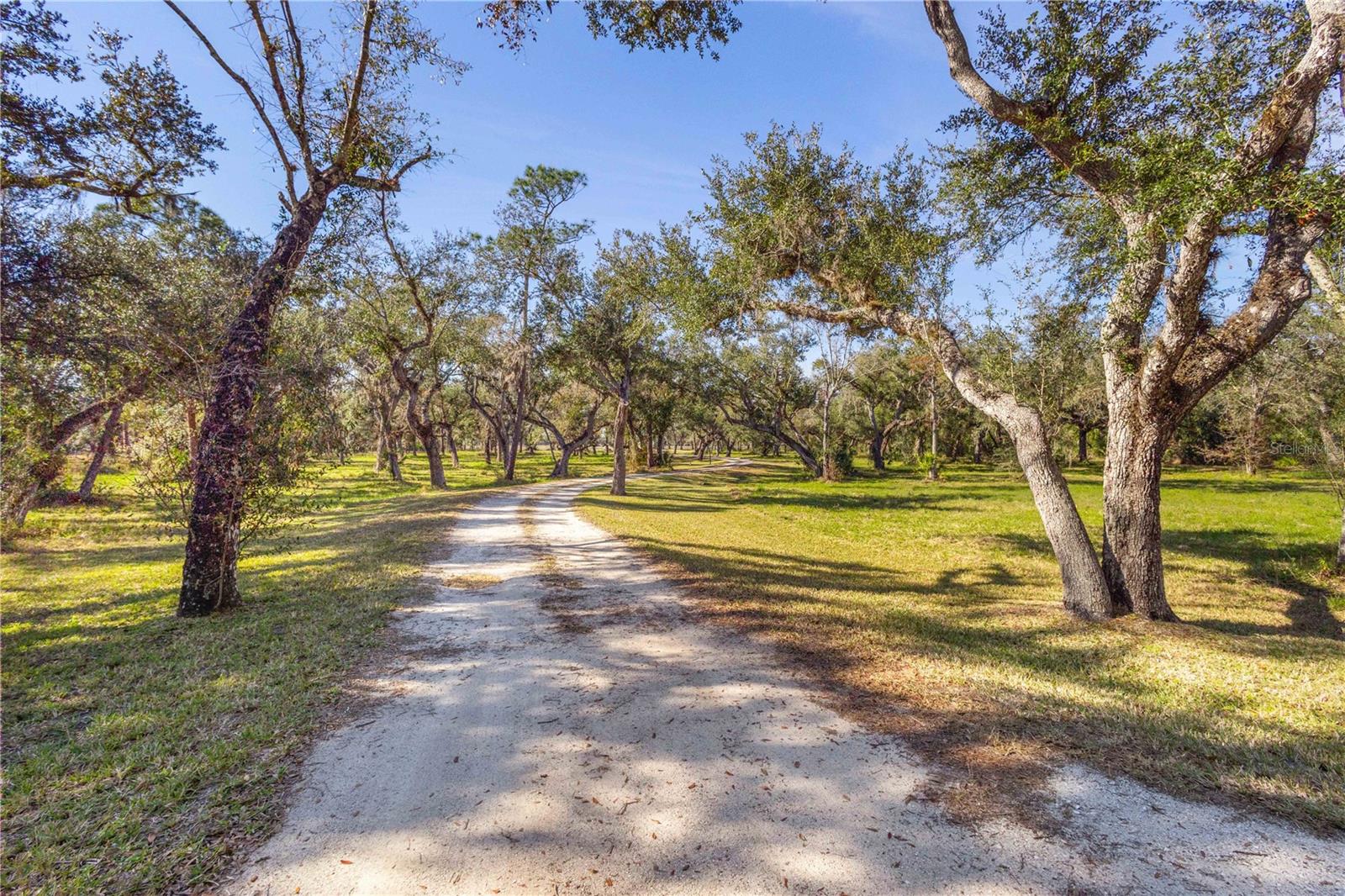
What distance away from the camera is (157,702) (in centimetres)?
467

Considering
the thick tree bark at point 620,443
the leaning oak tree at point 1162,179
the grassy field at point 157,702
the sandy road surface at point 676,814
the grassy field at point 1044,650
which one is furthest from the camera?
the thick tree bark at point 620,443

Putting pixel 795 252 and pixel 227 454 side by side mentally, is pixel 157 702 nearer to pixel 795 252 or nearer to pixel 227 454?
pixel 227 454

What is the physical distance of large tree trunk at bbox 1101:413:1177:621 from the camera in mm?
7352

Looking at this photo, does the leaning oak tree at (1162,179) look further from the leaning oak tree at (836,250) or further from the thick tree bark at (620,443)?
the thick tree bark at (620,443)

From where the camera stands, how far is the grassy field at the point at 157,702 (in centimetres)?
295

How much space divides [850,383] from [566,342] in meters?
28.5

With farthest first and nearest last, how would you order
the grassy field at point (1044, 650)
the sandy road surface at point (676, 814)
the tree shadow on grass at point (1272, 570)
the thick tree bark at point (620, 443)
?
the thick tree bark at point (620, 443) → the tree shadow on grass at point (1272, 570) → the grassy field at point (1044, 650) → the sandy road surface at point (676, 814)

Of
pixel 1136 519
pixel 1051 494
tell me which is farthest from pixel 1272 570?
pixel 1051 494

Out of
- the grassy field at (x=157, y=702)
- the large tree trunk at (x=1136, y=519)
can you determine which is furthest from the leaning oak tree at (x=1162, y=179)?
the grassy field at (x=157, y=702)

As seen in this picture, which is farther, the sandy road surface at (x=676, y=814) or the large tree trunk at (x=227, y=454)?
the large tree trunk at (x=227, y=454)

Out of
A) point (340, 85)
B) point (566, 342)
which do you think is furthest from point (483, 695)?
point (566, 342)

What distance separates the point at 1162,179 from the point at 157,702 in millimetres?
11589

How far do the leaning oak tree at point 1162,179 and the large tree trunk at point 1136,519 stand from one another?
18 millimetres

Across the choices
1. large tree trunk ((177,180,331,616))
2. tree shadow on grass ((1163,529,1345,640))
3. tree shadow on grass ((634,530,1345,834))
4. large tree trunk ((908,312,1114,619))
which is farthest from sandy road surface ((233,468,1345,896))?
tree shadow on grass ((1163,529,1345,640))
